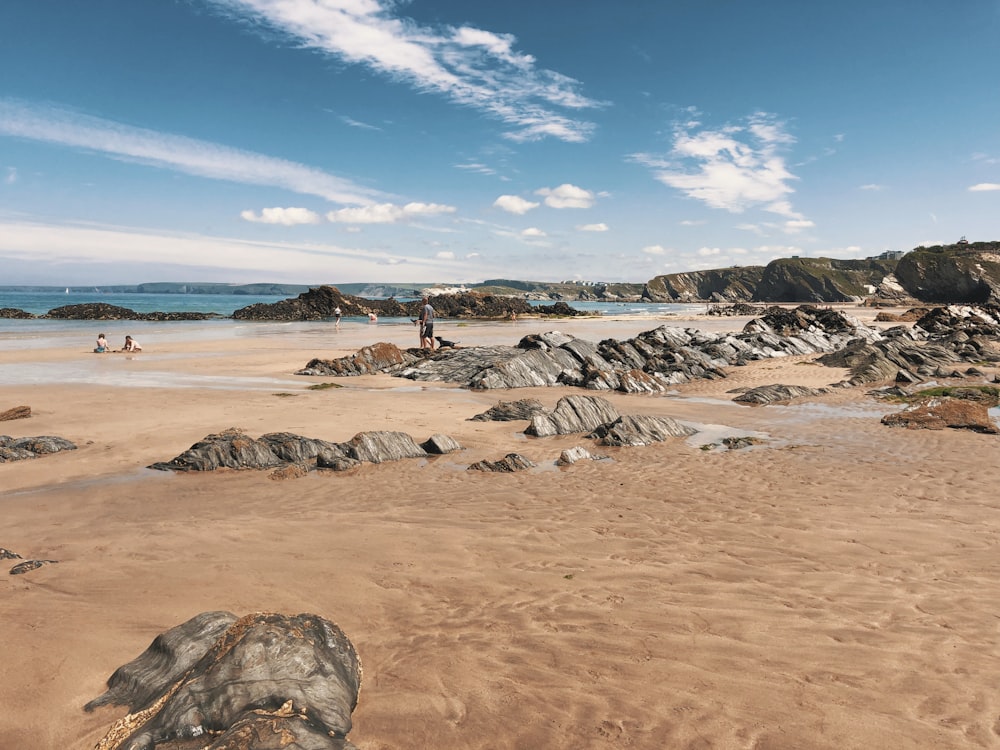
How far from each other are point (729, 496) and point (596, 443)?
13.4 ft

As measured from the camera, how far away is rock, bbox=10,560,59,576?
6.41m

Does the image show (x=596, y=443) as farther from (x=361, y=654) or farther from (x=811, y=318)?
(x=811, y=318)

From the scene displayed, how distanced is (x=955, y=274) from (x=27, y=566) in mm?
129247

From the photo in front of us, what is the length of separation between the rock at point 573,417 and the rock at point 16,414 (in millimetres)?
13214

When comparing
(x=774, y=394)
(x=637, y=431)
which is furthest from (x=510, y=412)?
(x=774, y=394)

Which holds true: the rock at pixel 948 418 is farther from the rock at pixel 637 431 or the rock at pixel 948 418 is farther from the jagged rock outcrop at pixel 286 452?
the jagged rock outcrop at pixel 286 452

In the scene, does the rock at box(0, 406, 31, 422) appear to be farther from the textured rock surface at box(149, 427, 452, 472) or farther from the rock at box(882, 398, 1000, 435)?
the rock at box(882, 398, 1000, 435)

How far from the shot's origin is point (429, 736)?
415 centimetres

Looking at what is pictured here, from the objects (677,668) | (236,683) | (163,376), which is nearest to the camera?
(236,683)

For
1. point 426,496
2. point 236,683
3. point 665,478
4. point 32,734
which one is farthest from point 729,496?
point 32,734

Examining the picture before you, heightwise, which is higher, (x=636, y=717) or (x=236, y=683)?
(x=236, y=683)

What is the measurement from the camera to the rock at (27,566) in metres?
6.41

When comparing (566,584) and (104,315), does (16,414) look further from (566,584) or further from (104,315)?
(104,315)

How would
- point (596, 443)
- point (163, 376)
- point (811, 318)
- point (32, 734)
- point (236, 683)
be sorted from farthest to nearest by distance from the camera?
point (811, 318) < point (163, 376) < point (596, 443) < point (32, 734) < point (236, 683)
